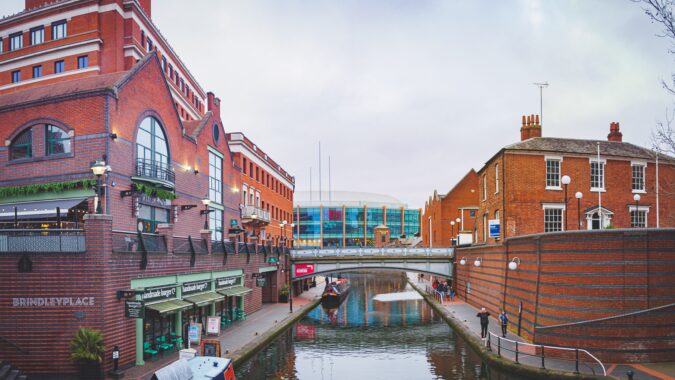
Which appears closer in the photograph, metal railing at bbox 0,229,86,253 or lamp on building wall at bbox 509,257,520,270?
metal railing at bbox 0,229,86,253

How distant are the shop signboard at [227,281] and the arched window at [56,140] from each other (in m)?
10.8

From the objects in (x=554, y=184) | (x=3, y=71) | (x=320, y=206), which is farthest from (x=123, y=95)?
(x=320, y=206)

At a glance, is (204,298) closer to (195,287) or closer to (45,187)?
(195,287)

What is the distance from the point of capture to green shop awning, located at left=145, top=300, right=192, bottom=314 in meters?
19.5

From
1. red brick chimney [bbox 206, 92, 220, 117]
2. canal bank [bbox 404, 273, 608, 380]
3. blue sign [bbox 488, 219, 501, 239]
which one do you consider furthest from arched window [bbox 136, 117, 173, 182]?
blue sign [bbox 488, 219, 501, 239]

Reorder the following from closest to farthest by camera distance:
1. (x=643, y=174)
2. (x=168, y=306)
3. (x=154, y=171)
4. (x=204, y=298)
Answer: (x=168, y=306), (x=154, y=171), (x=204, y=298), (x=643, y=174)

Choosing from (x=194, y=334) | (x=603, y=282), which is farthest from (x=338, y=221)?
(x=603, y=282)

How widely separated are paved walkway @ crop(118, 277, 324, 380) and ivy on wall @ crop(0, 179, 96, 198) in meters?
7.85

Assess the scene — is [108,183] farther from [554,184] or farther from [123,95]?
[554,184]

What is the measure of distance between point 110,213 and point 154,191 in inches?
136

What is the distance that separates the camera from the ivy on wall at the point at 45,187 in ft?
69.1

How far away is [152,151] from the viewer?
25094 mm

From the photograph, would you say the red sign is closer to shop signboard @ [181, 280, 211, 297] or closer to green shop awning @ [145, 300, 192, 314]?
shop signboard @ [181, 280, 211, 297]

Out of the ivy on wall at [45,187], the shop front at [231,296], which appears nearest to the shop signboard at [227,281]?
the shop front at [231,296]
